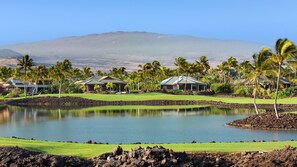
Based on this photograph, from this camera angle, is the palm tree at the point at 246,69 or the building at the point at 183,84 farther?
the building at the point at 183,84

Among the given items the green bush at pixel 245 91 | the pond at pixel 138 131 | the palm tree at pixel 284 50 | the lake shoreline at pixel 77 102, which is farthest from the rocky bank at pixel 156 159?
the green bush at pixel 245 91


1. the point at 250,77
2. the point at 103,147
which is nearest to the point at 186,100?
the point at 250,77

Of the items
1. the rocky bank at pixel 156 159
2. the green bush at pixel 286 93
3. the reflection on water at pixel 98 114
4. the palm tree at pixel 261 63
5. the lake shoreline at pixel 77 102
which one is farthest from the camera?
the green bush at pixel 286 93

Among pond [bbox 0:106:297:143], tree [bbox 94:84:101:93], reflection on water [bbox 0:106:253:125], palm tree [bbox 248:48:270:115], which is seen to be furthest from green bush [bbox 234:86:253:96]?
palm tree [bbox 248:48:270:115]

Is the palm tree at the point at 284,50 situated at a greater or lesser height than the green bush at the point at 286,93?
greater

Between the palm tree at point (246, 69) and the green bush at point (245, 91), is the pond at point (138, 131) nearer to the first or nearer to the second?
the palm tree at point (246, 69)

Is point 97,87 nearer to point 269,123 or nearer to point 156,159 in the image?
point 269,123

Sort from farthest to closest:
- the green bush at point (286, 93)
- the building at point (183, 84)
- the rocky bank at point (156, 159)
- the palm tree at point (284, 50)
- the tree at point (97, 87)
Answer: the building at point (183, 84) < the tree at point (97, 87) < the green bush at point (286, 93) < the palm tree at point (284, 50) < the rocky bank at point (156, 159)

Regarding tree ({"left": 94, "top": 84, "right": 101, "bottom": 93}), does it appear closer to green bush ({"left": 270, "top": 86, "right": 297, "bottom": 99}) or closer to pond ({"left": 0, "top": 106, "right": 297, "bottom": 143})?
green bush ({"left": 270, "top": 86, "right": 297, "bottom": 99})

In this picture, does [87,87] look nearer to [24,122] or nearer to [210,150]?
[24,122]

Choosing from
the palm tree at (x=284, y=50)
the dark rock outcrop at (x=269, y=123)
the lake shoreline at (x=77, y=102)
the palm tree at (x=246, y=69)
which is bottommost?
the lake shoreline at (x=77, y=102)

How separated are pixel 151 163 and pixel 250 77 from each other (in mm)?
33906

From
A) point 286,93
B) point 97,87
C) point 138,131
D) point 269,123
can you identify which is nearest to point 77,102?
point 97,87

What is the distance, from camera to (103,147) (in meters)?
23.8
